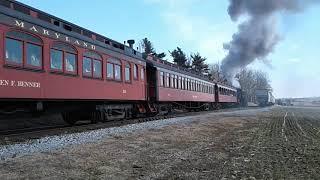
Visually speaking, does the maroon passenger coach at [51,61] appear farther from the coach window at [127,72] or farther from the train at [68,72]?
the coach window at [127,72]

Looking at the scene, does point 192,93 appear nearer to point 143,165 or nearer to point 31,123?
point 31,123

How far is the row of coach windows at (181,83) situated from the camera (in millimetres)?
29050

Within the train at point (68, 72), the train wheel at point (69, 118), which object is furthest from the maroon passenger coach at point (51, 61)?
the train wheel at point (69, 118)

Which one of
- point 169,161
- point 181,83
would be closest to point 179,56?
point 181,83

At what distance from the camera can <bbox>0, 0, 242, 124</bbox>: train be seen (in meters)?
13.5

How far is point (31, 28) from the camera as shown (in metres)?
14.3

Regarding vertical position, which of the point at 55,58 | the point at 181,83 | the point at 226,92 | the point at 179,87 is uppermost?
the point at 226,92

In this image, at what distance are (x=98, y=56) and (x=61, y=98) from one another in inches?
145

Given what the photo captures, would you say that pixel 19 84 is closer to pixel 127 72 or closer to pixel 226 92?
pixel 127 72

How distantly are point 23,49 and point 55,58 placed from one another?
1.85m

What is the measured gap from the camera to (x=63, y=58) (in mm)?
16188

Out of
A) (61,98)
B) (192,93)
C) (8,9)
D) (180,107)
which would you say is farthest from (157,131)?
(192,93)

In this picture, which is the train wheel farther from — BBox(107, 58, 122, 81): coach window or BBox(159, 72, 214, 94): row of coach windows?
BBox(159, 72, 214, 94): row of coach windows

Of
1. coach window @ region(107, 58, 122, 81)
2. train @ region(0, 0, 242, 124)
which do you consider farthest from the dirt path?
coach window @ region(107, 58, 122, 81)
